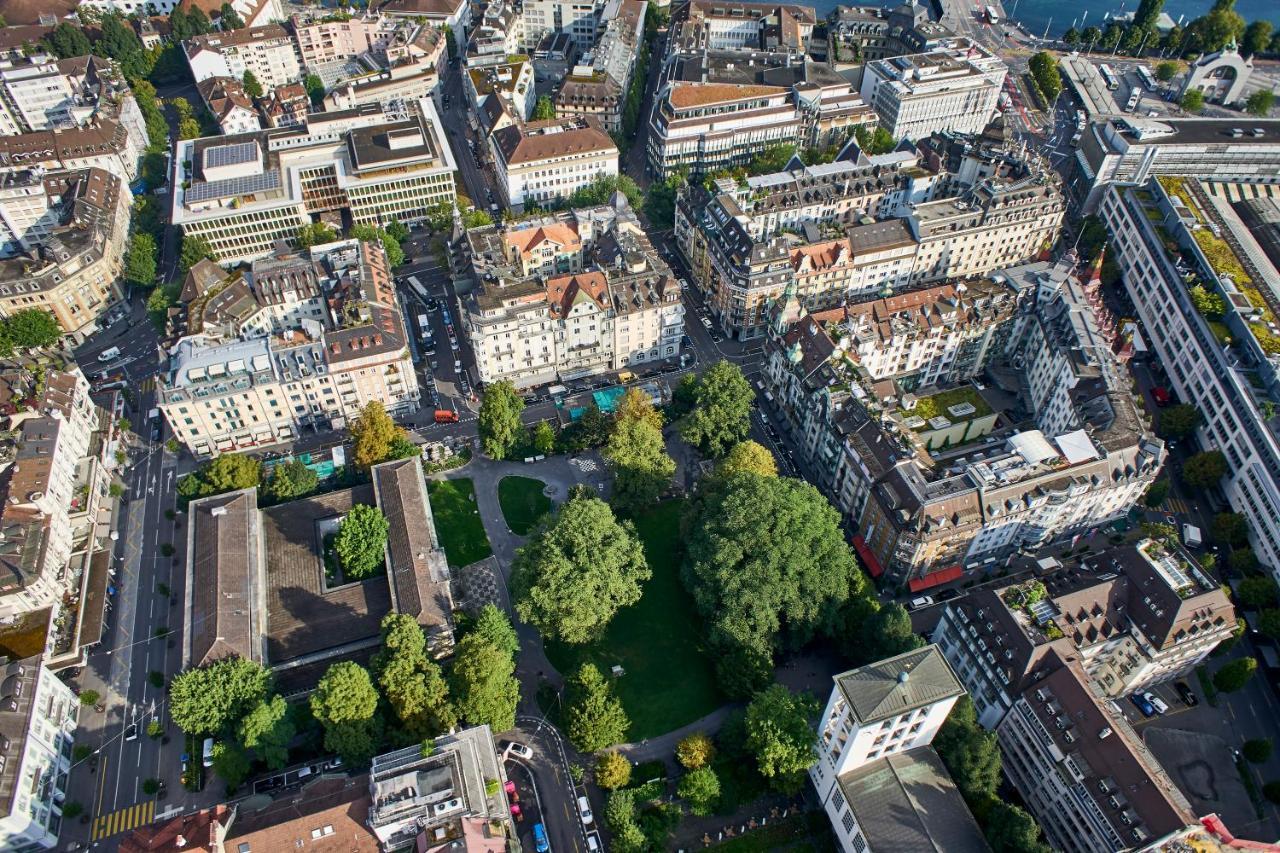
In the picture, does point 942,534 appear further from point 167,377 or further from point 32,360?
point 32,360

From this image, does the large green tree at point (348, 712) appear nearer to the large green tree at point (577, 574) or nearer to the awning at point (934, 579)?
the large green tree at point (577, 574)

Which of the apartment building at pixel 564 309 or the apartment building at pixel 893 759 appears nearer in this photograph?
the apartment building at pixel 893 759

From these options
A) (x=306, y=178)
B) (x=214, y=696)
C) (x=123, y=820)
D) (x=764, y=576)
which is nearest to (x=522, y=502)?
(x=764, y=576)

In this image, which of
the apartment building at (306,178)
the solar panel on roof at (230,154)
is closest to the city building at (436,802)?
the apartment building at (306,178)

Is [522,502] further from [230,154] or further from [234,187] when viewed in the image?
[230,154]

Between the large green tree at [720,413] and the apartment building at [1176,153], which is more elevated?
the apartment building at [1176,153]

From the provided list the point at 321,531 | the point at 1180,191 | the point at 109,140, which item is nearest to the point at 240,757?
the point at 321,531
